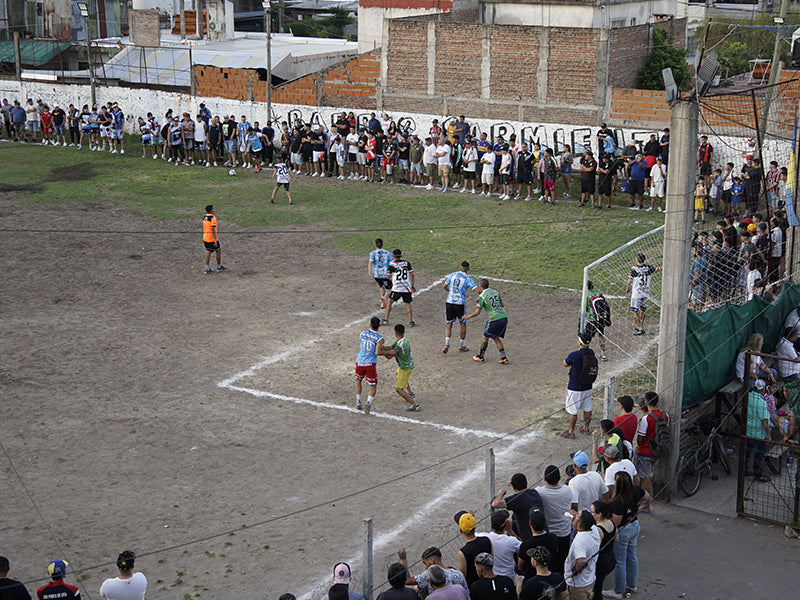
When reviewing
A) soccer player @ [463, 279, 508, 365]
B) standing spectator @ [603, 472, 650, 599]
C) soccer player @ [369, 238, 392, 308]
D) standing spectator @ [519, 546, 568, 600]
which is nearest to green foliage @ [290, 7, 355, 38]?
soccer player @ [369, 238, 392, 308]

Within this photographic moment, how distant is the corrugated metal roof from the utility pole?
48030 mm

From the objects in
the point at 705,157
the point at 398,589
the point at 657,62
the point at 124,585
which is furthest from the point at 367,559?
the point at 657,62

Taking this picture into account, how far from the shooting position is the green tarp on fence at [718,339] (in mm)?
13008

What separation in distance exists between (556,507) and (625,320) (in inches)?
374

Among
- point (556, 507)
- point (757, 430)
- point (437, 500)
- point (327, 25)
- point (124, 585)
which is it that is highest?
point (327, 25)

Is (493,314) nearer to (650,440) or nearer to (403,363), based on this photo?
(403,363)

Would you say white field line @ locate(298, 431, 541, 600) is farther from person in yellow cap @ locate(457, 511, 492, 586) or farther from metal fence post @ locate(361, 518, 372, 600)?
person in yellow cap @ locate(457, 511, 492, 586)

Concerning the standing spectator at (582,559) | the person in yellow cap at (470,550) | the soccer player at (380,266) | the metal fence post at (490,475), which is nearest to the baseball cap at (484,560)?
the person in yellow cap at (470,550)

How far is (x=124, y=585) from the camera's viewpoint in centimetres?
866

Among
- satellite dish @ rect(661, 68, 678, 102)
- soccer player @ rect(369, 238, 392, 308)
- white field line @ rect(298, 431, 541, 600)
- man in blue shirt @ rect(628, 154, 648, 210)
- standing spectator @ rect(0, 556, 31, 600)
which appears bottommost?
white field line @ rect(298, 431, 541, 600)

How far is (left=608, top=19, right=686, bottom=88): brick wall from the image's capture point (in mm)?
33562

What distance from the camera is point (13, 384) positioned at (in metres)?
16.1

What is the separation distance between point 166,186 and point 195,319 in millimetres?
13571

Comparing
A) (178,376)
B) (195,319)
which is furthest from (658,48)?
(178,376)
